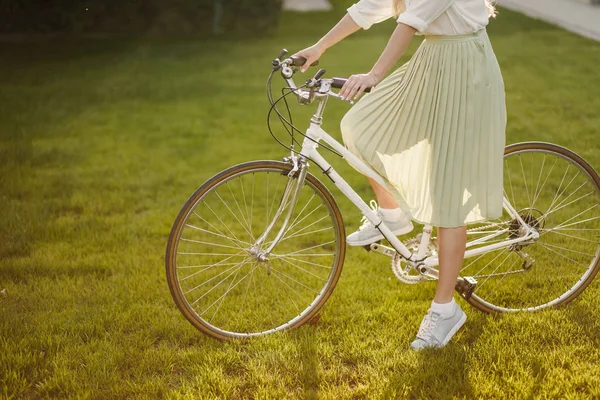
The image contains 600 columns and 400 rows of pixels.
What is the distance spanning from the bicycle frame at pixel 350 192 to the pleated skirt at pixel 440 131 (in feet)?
0.31

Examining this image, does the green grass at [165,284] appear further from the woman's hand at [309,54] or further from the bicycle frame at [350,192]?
the woman's hand at [309,54]

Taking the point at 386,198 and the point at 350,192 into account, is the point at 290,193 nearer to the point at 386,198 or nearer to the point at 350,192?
the point at 350,192

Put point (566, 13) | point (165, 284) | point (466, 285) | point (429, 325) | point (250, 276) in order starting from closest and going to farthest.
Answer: point (429, 325), point (466, 285), point (250, 276), point (165, 284), point (566, 13)

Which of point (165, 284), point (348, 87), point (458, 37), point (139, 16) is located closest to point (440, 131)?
point (458, 37)

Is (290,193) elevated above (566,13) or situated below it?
above

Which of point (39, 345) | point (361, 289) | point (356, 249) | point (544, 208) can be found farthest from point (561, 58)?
point (39, 345)

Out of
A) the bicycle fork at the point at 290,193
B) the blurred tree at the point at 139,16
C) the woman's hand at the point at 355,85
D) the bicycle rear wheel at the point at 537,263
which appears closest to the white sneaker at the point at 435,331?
the bicycle rear wheel at the point at 537,263

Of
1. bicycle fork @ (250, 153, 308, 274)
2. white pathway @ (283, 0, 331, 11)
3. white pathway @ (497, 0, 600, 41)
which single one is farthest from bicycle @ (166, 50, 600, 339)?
white pathway @ (283, 0, 331, 11)

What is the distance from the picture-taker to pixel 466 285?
3.49 meters

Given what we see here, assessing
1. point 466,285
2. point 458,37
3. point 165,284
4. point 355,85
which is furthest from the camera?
point 165,284

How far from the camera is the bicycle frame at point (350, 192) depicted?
321 centimetres

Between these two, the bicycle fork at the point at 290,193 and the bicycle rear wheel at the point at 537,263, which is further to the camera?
the bicycle rear wheel at the point at 537,263

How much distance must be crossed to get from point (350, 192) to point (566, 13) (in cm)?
1264

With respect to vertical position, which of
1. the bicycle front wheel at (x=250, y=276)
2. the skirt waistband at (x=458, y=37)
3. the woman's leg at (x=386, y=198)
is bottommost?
the bicycle front wheel at (x=250, y=276)
